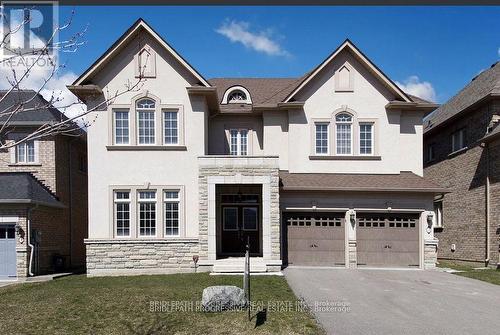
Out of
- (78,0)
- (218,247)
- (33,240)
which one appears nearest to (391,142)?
(218,247)

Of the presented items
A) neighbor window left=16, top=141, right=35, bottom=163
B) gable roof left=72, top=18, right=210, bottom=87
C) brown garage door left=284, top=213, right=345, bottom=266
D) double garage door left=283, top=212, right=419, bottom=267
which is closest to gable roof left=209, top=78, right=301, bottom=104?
gable roof left=72, top=18, right=210, bottom=87

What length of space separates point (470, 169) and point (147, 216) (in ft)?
50.4

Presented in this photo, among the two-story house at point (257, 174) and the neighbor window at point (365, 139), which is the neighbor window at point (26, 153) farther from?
the neighbor window at point (365, 139)

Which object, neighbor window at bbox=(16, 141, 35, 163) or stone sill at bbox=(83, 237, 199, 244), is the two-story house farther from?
neighbor window at bbox=(16, 141, 35, 163)

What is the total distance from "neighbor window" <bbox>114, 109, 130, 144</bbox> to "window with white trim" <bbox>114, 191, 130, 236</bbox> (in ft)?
7.05

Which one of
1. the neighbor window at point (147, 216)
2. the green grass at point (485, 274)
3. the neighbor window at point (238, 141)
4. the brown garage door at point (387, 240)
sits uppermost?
the neighbor window at point (238, 141)

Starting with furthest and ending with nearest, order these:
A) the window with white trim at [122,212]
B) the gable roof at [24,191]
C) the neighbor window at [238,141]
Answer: the neighbor window at [238,141], the window with white trim at [122,212], the gable roof at [24,191]

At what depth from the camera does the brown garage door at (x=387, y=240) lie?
16.7m

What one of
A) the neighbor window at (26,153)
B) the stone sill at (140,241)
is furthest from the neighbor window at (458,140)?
the neighbor window at (26,153)

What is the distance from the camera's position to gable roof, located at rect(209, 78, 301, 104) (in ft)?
63.8

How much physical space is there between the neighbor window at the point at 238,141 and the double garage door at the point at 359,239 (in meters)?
4.12

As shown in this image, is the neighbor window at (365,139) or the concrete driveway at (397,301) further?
the neighbor window at (365,139)

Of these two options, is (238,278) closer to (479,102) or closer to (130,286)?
(130,286)

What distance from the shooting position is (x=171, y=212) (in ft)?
52.9
